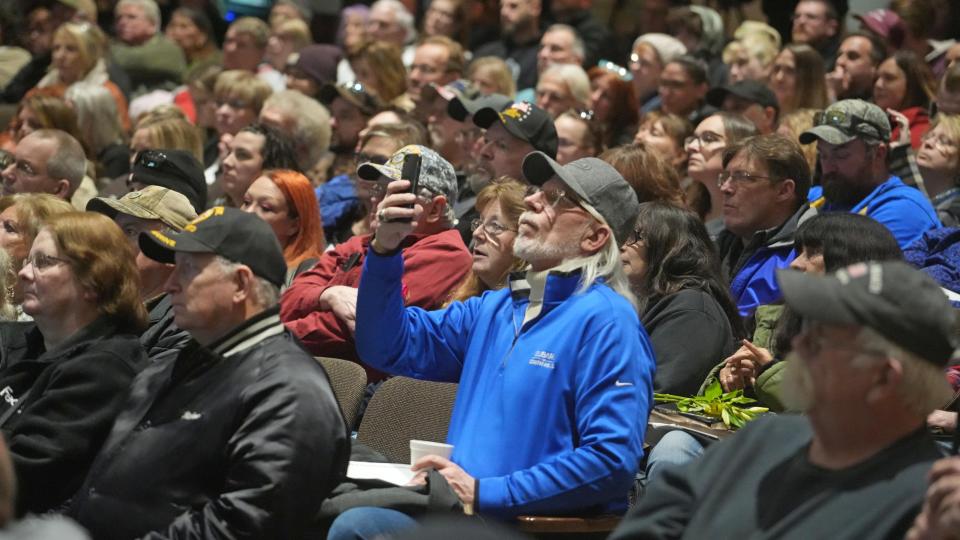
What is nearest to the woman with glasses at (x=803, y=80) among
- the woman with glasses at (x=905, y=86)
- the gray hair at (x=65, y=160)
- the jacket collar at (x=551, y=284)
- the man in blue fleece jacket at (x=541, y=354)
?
the woman with glasses at (x=905, y=86)

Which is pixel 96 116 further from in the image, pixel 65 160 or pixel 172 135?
pixel 65 160

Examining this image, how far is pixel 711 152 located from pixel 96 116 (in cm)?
405

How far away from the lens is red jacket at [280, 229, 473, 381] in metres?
5.62

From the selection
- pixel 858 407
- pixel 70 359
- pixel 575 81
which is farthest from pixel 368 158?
pixel 858 407

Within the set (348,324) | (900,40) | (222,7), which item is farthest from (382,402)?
(222,7)

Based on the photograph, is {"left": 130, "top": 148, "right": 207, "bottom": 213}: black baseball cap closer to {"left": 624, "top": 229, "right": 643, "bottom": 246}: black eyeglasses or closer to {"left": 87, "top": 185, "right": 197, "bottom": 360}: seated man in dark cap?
{"left": 87, "top": 185, "right": 197, "bottom": 360}: seated man in dark cap

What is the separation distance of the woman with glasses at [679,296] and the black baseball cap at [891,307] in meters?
2.01

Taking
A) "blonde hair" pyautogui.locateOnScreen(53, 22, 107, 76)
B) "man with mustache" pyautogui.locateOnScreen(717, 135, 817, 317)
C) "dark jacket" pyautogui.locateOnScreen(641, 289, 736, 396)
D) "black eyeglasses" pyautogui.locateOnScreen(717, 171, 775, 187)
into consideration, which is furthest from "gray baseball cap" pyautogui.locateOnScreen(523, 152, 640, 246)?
"blonde hair" pyautogui.locateOnScreen(53, 22, 107, 76)

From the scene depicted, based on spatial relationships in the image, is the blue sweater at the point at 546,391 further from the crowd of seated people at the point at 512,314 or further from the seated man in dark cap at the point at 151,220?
the seated man in dark cap at the point at 151,220

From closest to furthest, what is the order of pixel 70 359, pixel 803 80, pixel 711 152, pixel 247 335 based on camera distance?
pixel 247 335 → pixel 70 359 → pixel 711 152 → pixel 803 80

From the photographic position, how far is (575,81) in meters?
8.70

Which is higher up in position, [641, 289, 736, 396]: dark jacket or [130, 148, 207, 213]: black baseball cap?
[641, 289, 736, 396]: dark jacket

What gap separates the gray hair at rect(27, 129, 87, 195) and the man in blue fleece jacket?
10.9ft

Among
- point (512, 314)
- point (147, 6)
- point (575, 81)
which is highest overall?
point (512, 314)
